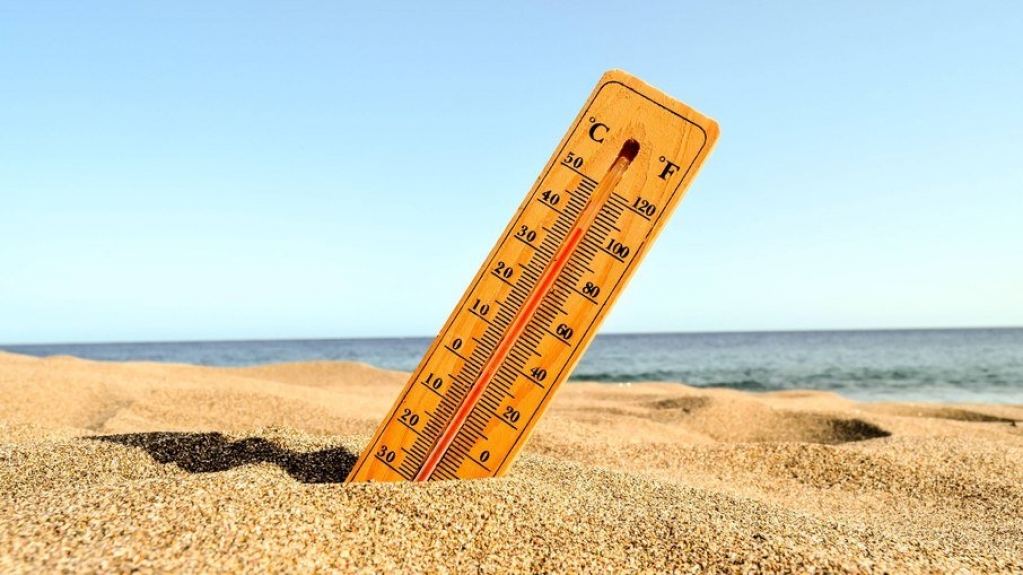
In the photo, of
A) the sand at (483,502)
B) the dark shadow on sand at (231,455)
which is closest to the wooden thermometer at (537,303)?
the sand at (483,502)

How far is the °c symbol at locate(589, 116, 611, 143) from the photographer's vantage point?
8.04ft

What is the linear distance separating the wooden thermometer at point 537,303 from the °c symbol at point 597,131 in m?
0.01

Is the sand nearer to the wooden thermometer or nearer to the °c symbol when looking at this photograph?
the wooden thermometer

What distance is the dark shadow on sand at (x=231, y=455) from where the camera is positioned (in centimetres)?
259

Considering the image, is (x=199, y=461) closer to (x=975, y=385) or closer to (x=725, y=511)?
(x=725, y=511)

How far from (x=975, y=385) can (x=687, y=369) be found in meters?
11.0

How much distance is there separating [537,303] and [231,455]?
4.79 feet

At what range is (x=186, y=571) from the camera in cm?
141

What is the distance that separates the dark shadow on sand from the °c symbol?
153 centimetres

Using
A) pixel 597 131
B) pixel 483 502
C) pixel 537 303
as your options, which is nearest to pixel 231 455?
pixel 483 502

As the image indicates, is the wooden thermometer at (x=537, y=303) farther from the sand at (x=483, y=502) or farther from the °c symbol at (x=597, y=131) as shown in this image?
the sand at (x=483, y=502)

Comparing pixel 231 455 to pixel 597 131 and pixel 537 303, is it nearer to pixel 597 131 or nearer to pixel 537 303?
pixel 537 303

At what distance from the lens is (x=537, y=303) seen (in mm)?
2365


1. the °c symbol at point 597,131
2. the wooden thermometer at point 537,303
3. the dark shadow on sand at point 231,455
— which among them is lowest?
the dark shadow on sand at point 231,455
